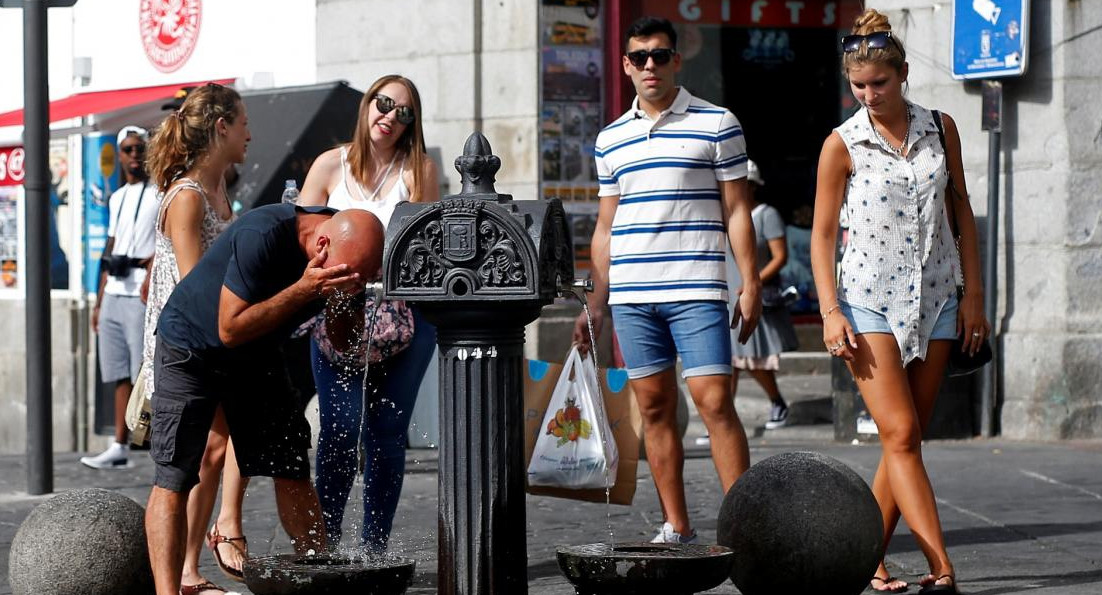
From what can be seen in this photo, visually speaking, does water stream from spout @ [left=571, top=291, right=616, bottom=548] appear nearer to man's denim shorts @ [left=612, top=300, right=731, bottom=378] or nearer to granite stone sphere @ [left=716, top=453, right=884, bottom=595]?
man's denim shorts @ [left=612, top=300, right=731, bottom=378]

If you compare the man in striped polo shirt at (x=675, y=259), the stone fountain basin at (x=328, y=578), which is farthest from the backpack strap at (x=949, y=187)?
the stone fountain basin at (x=328, y=578)

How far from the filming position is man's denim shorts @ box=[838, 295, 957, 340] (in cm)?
558

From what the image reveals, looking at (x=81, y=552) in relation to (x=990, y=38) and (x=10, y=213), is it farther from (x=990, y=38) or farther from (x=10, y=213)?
(x=10, y=213)

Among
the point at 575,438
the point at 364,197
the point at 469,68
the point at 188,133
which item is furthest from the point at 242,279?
the point at 469,68

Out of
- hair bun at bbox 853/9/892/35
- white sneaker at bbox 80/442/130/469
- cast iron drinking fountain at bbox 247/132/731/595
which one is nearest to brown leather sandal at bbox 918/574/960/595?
cast iron drinking fountain at bbox 247/132/731/595

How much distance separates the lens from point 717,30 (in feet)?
45.2

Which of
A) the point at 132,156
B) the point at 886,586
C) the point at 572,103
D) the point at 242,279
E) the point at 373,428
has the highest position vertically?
the point at 572,103

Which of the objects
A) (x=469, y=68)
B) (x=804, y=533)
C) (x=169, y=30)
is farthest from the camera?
(x=169, y=30)

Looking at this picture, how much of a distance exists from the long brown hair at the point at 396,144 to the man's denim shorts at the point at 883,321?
1.61m

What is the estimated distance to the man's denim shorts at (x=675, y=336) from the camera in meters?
6.12

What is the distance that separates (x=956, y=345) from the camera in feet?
18.7

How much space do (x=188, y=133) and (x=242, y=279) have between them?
3.46ft

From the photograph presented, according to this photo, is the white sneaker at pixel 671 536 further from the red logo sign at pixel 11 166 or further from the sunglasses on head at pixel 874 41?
the red logo sign at pixel 11 166

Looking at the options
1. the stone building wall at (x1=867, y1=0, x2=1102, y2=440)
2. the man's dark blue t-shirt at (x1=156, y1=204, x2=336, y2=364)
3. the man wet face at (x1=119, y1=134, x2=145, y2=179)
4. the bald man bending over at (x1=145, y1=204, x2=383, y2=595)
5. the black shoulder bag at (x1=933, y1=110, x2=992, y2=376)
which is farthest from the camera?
the man wet face at (x1=119, y1=134, x2=145, y2=179)
